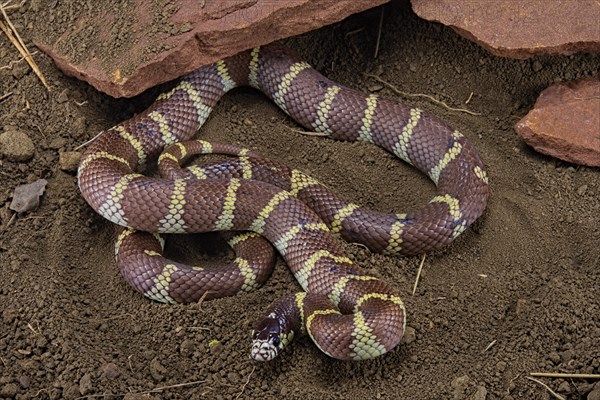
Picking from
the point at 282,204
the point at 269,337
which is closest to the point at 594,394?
the point at 269,337

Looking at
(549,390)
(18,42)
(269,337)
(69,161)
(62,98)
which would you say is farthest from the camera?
(18,42)

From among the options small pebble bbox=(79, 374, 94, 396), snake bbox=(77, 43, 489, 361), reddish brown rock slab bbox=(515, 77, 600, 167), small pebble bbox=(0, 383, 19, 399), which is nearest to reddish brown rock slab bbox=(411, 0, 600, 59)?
reddish brown rock slab bbox=(515, 77, 600, 167)

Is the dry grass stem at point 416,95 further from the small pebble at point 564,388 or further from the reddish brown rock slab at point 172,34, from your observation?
the small pebble at point 564,388

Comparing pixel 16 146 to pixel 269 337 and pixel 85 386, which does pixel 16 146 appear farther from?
pixel 269 337

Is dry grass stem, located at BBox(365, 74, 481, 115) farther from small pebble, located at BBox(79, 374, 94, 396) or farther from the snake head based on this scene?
small pebble, located at BBox(79, 374, 94, 396)

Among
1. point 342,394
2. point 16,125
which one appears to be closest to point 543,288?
point 342,394

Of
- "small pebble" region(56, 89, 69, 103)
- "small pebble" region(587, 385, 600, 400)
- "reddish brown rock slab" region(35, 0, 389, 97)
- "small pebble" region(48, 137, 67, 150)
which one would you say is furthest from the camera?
"small pebble" region(56, 89, 69, 103)
